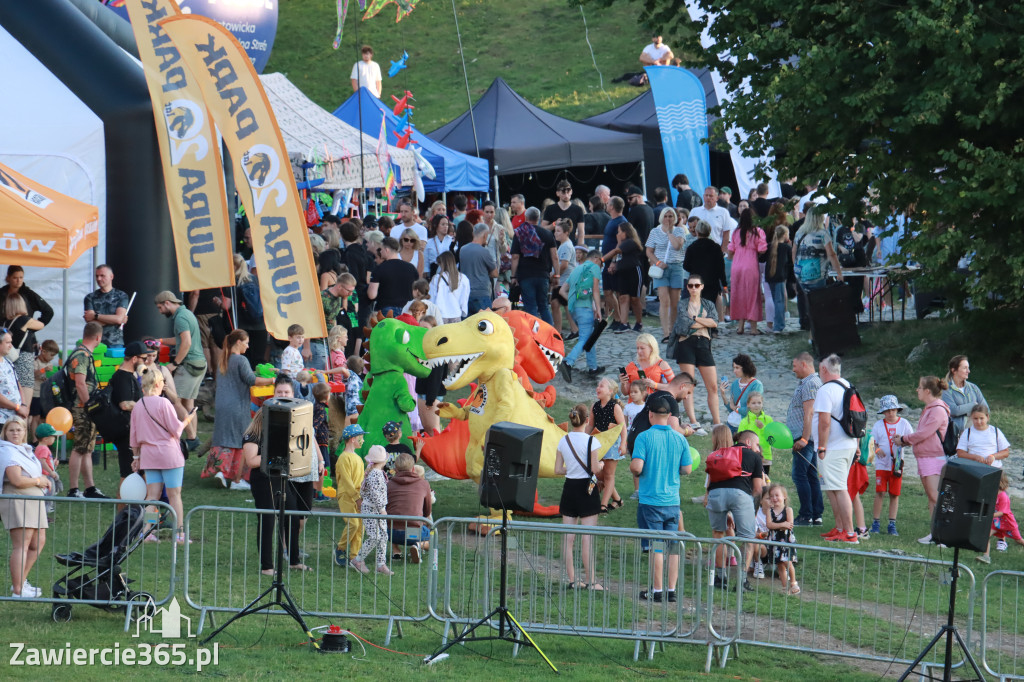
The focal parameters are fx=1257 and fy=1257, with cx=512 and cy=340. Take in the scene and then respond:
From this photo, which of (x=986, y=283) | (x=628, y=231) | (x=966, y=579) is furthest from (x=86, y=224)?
(x=986, y=283)

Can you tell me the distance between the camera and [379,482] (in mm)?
9859

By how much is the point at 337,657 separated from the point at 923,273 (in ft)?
33.9

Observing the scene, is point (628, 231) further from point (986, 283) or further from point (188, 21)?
point (188, 21)

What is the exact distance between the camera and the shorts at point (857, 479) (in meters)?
11.3

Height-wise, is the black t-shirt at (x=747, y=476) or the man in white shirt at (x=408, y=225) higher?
the man in white shirt at (x=408, y=225)

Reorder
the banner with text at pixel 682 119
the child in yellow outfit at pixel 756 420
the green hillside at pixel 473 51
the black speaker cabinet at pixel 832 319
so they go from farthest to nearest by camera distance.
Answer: the green hillside at pixel 473 51 < the banner with text at pixel 682 119 < the black speaker cabinet at pixel 832 319 < the child in yellow outfit at pixel 756 420

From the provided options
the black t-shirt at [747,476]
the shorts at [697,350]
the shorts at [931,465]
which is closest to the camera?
the black t-shirt at [747,476]

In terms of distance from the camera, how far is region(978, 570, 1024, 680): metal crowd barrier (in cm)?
806

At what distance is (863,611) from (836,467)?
180cm

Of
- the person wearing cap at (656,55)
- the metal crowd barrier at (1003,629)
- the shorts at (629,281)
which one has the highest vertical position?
the person wearing cap at (656,55)

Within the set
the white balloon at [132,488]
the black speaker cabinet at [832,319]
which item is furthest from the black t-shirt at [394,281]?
the white balloon at [132,488]

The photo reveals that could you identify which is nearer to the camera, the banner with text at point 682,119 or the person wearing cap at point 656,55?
the banner with text at point 682,119

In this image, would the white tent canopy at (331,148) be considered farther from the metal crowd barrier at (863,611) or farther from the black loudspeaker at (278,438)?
the metal crowd barrier at (863,611)

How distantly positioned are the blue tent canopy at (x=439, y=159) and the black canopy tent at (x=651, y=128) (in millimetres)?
3950
